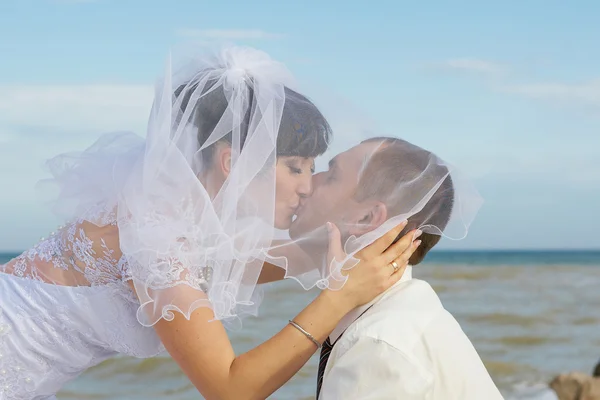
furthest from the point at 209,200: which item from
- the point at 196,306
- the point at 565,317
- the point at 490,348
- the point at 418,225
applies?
the point at 565,317

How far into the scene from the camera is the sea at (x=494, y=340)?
28.5 feet

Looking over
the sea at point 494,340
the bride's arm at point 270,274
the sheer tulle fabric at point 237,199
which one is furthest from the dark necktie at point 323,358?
the sea at point 494,340

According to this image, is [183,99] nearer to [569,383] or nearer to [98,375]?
[569,383]

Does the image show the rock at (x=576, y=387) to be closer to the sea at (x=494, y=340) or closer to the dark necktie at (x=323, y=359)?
the sea at (x=494, y=340)

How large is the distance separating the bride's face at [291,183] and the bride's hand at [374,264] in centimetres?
17

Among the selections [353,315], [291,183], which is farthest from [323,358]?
[291,183]

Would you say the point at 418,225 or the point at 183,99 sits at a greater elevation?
the point at 183,99

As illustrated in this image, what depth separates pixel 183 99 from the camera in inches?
116

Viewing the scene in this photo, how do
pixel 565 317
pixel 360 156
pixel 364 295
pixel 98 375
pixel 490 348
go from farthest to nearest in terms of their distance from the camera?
1. pixel 565 317
2. pixel 490 348
3. pixel 98 375
4. pixel 360 156
5. pixel 364 295

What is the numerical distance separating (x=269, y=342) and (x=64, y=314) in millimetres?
955

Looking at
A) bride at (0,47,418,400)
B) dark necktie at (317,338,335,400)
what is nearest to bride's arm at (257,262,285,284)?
bride at (0,47,418,400)

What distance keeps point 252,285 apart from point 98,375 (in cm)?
681

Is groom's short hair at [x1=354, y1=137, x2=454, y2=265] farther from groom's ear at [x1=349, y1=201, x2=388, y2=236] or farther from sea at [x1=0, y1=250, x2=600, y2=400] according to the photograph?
sea at [x1=0, y1=250, x2=600, y2=400]

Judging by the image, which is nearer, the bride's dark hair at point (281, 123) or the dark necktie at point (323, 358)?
the dark necktie at point (323, 358)
